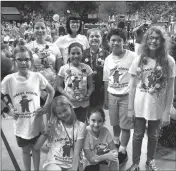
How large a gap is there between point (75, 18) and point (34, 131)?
164 cm

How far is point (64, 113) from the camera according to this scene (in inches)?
78.0

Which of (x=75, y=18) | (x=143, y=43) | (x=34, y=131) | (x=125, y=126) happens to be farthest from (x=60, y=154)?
(x=75, y=18)

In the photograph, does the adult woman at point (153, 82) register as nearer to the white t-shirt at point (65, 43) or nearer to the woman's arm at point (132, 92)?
the woman's arm at point (132, 92)

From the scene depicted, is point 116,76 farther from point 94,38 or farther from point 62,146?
point 62,146

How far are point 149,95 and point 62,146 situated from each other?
827mm

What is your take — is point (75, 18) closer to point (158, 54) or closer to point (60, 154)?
point (158, 54)

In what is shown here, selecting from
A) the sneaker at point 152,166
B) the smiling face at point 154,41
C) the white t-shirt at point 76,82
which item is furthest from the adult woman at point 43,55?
the sneaker at point 152,166

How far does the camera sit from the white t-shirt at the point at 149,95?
2.15m

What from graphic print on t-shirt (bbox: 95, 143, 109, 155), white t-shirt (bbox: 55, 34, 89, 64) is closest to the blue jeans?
graphic print on t-shirt (bbox: 95, 143, 109, 155)

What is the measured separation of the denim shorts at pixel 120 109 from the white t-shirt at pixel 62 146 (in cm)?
62

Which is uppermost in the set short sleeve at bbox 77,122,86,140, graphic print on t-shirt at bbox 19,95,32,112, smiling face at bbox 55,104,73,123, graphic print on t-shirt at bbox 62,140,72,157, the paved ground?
graphic print on t-shirt at bbox 19,95,32,112

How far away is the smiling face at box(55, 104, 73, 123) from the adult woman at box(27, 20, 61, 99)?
76cm

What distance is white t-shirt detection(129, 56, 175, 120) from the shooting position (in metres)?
2.15

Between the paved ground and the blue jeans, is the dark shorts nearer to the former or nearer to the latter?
the paved ground
